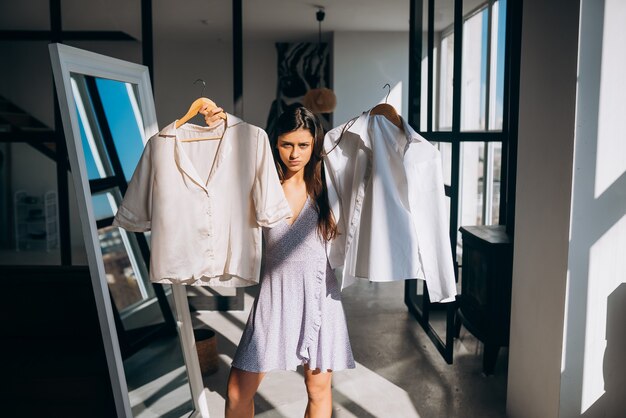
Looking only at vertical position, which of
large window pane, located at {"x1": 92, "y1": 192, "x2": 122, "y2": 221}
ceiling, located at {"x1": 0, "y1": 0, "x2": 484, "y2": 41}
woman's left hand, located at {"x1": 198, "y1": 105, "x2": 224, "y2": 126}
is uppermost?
ceiling, located at {"x1": 0, "y1": 0, "x2": 484, "y2": 41}

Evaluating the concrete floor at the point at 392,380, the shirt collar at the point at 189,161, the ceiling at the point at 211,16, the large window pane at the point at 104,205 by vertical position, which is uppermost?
the ceiling at the point at 211,16

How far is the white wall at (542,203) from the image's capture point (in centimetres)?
232

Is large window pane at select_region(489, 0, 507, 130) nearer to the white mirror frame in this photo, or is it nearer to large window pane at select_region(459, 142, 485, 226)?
large window pane at select_region(459, 142, 485, 226)

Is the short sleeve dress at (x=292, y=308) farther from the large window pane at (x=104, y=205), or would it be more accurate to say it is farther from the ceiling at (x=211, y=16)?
the ceiling at (x=211, y=16)

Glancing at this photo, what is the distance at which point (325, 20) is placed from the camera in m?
6.82

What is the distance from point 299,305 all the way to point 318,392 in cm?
32

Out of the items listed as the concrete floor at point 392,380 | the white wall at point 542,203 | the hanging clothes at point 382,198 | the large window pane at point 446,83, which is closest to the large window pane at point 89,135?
the hanging clothes at point 382,198

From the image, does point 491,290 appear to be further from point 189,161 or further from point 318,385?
point 189,161

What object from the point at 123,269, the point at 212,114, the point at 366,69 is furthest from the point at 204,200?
the point at 366,69

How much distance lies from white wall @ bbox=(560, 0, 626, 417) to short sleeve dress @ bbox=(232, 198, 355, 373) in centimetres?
99

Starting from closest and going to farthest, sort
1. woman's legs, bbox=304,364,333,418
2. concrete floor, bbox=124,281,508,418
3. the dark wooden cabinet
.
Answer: woman's legs, bbox=304,364,333,418 → concrete floor, bbox=124,281,508,418 → the dark wooden cabinet

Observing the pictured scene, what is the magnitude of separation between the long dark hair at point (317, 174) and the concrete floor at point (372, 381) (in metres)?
1.03

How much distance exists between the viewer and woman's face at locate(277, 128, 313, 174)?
1.98m

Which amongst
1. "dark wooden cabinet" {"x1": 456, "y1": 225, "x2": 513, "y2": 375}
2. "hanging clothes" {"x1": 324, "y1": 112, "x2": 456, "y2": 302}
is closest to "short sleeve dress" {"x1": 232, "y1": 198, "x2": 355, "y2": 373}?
"hanging clothes" {"x1": 324, "y1": 112, "x2": 456, "y2": 302}
